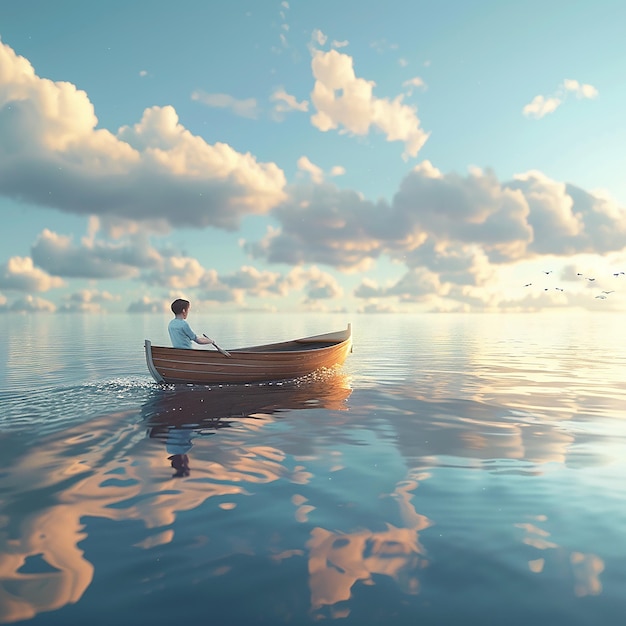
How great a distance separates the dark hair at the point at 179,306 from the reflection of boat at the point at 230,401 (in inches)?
112

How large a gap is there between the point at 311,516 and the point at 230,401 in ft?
29.7

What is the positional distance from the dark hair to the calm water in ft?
13.0

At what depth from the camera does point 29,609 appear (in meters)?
4.09

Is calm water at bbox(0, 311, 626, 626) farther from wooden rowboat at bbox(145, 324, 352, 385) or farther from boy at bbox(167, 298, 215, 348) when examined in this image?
boy at bbox(167, 298, 215, 348)

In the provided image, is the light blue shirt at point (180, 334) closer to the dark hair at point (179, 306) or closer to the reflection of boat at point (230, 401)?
the dark hair at point (179, 306)

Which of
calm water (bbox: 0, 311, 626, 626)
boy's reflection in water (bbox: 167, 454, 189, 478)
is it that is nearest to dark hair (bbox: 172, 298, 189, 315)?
calm water (bbox: 0, 311, 626, 626)

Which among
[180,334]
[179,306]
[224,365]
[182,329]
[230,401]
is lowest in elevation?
[230,401]

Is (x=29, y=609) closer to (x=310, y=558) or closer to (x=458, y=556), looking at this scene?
(x=310, y=558)

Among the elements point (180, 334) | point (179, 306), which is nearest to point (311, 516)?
point (179, 306)

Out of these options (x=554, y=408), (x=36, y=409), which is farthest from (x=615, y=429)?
(x=36, y=409)

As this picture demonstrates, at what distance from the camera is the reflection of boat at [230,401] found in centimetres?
1190

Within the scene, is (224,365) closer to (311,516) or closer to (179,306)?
(179,306)

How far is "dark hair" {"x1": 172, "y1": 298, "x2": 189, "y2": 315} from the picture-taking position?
629 inches

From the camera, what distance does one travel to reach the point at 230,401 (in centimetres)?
1469
